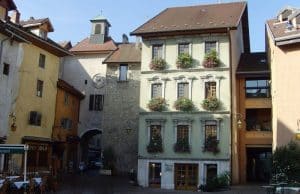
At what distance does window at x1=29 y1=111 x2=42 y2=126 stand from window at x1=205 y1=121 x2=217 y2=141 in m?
13.7

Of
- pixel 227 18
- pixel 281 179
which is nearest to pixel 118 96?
pixel 227 18

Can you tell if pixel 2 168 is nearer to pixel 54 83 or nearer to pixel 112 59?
pixel 54 83

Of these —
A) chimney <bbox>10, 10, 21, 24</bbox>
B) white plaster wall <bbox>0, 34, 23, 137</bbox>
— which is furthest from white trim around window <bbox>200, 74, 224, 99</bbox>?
chimney <bbox>10, 10, 21, 24</bbox>

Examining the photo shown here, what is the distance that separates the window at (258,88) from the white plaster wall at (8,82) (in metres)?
17.9

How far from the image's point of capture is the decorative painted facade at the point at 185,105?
33.5m

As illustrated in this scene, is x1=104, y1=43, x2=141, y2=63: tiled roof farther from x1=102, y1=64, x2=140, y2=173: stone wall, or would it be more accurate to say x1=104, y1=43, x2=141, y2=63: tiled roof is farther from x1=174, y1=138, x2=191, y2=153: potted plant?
x1=174, y1=138, x2=191, y2=153: potted plant

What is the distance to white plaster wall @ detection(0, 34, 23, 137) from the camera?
102 feet

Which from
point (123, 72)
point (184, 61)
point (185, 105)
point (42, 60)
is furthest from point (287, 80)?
point (42, 60)

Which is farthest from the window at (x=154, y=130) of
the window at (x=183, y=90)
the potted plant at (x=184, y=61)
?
the potted plant at (x=184, y=61)

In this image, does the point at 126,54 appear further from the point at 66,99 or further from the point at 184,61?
the point at 184,61

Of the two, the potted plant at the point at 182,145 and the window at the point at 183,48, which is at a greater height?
the window at the point at 183,48

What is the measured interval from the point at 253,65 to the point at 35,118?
60.0 feet

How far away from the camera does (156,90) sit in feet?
118

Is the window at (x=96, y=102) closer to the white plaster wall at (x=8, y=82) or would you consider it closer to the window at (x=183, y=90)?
the window at (x=183, y=90)
